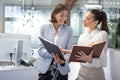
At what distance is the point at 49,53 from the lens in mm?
2508

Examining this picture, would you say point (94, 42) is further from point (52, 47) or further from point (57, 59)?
point (52, 47)

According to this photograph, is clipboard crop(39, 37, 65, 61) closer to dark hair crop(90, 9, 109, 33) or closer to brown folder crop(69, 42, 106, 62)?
brown folder crop(69, 42, 106, 62)

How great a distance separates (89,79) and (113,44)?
51.4 inches

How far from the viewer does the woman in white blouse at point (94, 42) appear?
2564 mm

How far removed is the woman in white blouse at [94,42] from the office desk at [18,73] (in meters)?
0.75

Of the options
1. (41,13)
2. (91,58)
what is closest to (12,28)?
(41,13)

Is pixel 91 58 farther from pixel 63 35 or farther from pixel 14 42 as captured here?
pixel 14 42

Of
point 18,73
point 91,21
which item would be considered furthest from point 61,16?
point 18,73

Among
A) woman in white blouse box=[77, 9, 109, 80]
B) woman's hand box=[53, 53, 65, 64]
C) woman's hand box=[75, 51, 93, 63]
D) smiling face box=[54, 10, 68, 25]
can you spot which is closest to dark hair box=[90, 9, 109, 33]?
woman in white blouse box=[77, 9, 109, 80]

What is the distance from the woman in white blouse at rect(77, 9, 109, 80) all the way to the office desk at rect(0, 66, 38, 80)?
75cm

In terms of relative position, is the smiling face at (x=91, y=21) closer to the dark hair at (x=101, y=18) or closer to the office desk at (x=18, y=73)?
the dark hair at (x=101, y=18)

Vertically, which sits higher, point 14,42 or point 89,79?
point 14,42

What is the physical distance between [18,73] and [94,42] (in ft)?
3.44

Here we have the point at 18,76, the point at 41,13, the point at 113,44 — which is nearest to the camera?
the point at 18,76
